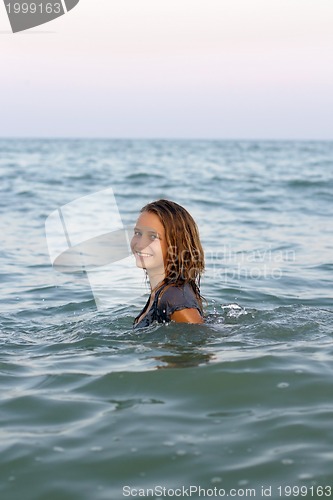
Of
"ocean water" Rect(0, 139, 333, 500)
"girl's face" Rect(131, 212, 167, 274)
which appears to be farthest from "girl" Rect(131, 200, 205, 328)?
"ocean water" Rect(0, 139, 333, 500)

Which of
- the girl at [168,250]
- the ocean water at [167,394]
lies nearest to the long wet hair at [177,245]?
the girl at [168,250]

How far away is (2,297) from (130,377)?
3.60m

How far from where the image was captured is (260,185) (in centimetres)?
2208

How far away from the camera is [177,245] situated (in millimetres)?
5148

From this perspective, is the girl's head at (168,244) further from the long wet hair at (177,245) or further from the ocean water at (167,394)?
the ocean water at (167,394)

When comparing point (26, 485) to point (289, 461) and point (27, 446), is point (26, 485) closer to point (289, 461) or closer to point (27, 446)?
point (27, 446)

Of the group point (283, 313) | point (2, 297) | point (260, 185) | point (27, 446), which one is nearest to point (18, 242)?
point (2, 297)

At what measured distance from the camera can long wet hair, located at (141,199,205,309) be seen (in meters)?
5.13

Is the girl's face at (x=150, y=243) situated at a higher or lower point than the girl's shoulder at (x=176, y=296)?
higher

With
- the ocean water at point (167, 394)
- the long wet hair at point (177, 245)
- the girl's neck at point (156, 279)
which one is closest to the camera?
the ocean water at point (167, 394)

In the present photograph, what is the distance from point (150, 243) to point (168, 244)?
12cm

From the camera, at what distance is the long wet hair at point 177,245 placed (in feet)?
16.8

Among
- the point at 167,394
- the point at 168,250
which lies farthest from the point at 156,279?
the point at 167,394

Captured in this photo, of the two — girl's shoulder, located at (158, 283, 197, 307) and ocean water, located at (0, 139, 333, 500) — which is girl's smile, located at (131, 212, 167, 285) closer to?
girl's shoulder, located at (158, 283, 197, 307)
